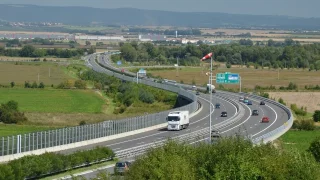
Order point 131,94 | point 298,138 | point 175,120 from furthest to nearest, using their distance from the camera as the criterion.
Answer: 1. point 131,94
2. point 298,138
3. point 175,120

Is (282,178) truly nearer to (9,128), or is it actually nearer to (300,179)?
(300,179)

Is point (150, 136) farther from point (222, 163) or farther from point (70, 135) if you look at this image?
point (222, 163)

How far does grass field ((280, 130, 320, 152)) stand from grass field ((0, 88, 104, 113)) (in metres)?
23.0

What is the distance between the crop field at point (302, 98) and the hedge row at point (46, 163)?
59371 mm

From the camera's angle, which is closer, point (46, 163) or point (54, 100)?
point (46, 163)

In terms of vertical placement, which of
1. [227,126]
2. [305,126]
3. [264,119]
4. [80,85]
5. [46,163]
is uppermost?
[46,163]

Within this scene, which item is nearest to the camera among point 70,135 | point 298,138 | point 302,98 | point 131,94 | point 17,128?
point 70,135

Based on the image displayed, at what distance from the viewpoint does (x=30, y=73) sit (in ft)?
501

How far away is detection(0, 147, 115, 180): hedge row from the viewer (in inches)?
1513

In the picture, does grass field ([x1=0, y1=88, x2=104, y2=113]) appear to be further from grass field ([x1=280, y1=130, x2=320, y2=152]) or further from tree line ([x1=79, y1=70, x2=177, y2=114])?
grass field ([x1=280, y1=130, x2=320, y2=152])

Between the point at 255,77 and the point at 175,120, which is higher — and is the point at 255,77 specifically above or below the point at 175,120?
below

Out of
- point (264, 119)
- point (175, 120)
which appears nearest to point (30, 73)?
point (264, 119)

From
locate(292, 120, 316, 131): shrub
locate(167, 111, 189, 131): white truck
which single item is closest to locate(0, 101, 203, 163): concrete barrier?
locate(167, 111, 189, 131): white truck

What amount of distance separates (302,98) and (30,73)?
177ft
